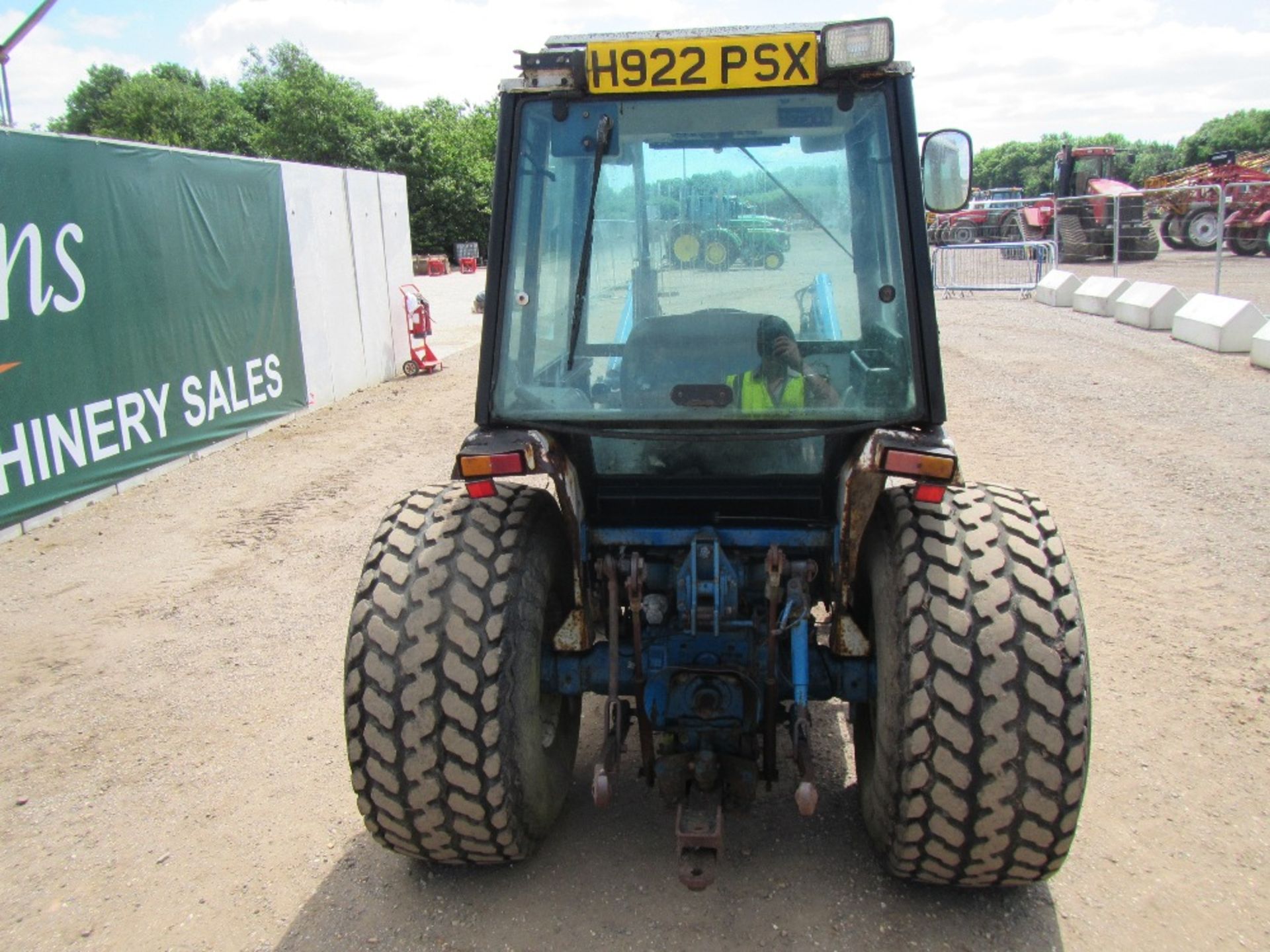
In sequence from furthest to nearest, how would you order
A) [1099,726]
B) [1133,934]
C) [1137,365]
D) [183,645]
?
[1137,365] → [183,645] → [1099,726] → [1133,934]

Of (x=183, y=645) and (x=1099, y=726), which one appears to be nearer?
(x=1099, y=726)

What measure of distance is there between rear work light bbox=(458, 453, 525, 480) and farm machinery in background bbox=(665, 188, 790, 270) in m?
0.83

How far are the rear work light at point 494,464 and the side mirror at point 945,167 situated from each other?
1380 millimetres

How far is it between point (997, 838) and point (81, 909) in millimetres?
2764

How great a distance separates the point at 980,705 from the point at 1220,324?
11829 millimetres

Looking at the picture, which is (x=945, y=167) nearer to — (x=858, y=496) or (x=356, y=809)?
(x=858, y=496)

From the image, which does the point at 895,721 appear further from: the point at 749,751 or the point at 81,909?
the point at 81,909

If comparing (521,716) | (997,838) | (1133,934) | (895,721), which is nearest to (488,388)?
(521,716)

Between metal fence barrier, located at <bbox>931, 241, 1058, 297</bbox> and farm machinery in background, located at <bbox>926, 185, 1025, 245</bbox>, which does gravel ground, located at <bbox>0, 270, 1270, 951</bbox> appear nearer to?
metal fence barrier, located at <bbox>931, 241, 1058, 297</bbox>

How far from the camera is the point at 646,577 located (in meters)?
3.26

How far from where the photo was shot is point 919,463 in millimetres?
2641

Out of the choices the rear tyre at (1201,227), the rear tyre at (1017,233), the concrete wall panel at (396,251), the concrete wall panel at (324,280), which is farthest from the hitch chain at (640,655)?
the rear tyre at (1201,227)

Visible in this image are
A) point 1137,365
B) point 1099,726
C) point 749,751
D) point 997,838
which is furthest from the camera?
point 1137,365

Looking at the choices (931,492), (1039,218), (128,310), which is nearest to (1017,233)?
(1039,218)
